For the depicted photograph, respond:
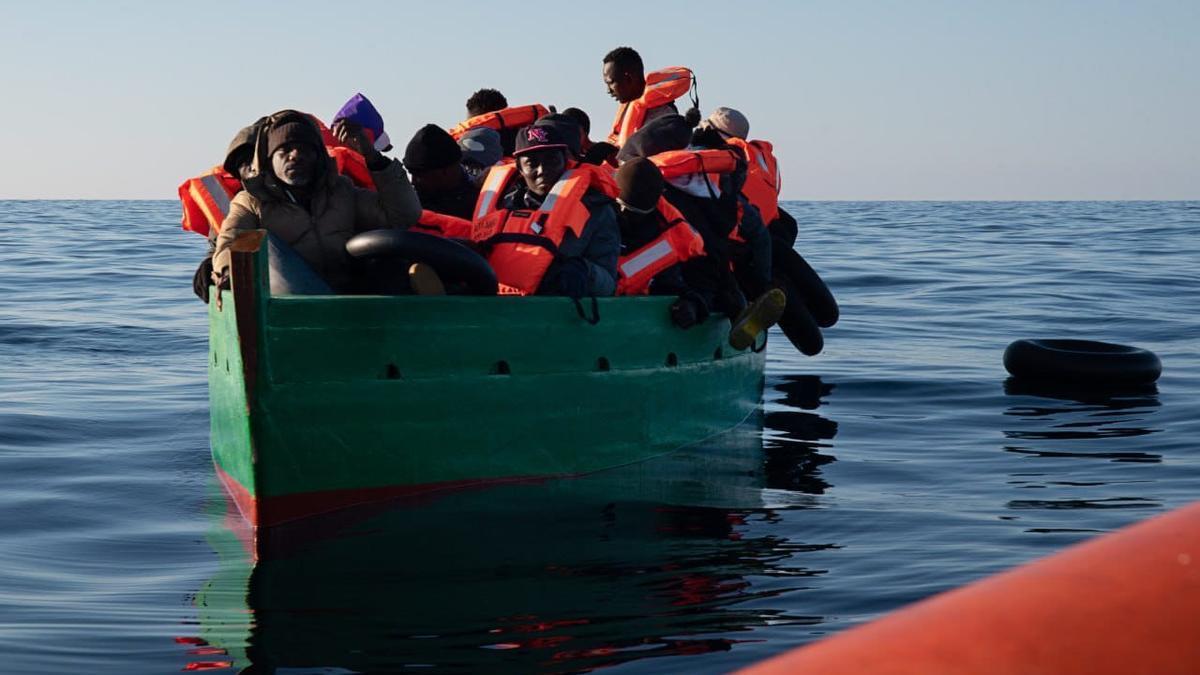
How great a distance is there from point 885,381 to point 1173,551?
491 inches

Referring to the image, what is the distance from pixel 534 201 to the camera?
27.2 feet

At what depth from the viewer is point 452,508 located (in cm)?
726

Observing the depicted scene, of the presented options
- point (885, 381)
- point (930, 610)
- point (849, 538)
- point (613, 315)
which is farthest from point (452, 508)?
point (885, 381)

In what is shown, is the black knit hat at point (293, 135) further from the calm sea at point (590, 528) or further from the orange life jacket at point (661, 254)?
the orange life jacket at point (661, 254)

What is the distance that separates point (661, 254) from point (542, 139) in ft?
4.50

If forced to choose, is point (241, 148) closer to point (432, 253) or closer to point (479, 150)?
point (432, 253)

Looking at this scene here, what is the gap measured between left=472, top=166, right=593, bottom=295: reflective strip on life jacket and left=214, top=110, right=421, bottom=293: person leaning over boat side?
2.21 feet

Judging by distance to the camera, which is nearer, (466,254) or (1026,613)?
(1026,613)

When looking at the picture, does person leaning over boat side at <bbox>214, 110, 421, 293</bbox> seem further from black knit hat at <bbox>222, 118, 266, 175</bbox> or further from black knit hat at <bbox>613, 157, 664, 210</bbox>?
black knit hat at <bbox>613, 157, 664, 210</bbox>

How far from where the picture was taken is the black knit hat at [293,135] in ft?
23.2

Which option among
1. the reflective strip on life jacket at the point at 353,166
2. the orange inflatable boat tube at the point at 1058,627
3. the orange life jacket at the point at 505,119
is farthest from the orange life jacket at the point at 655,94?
the orange inflatable boat tube at the point at 1058,627

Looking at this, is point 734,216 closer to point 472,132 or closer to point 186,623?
point 472,132

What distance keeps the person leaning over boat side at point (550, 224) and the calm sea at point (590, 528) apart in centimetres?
117

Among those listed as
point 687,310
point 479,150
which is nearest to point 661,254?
point 687,310
